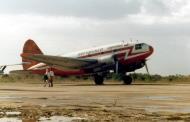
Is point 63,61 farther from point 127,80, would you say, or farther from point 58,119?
point 58,119

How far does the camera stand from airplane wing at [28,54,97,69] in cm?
4984

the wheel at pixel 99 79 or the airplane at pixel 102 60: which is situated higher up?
the airplane at pixel 102 60

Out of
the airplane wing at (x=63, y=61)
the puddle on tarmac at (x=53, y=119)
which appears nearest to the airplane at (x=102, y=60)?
the airplane wing at (x=63, y=61)

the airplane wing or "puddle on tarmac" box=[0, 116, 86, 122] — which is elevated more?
the airplane wing

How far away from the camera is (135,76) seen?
7019cm

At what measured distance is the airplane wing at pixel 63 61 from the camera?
4984cm

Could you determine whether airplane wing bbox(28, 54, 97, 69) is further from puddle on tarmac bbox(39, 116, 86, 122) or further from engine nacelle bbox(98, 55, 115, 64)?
puddle on tarmac bbox(39, 116, 86, 122)

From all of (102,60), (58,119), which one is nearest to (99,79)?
(102,60)

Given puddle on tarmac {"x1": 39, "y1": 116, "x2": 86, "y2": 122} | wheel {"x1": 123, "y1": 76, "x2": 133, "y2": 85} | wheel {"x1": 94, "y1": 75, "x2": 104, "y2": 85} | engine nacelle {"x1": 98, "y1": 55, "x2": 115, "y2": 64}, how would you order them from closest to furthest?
puddle on tarmac {"x1": 39, "y1": 116, "x2": 86, "y2": 122}, engine nacelle {"x1": 98, "y1": 55, "x2": 115, "y2": 64}, wheel {"x1": 123, "y1": 76, "x2": 133, "y2": 85}, wheel {"x1": 94, "y1": 75, "x2": 104, "y2": 85}

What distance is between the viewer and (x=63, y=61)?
51.4 metres

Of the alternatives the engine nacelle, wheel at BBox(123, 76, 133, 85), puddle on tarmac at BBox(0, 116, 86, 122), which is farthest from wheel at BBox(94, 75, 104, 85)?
puddle on tarmac at BBox(0, 116, 86, 122)

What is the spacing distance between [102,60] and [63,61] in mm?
4938

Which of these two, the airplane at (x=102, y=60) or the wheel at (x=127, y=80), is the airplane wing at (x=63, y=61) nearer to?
the airplane at (x=102, y=60)

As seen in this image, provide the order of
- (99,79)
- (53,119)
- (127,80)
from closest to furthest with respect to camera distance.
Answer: (53,119), (127,80), (99,79)
